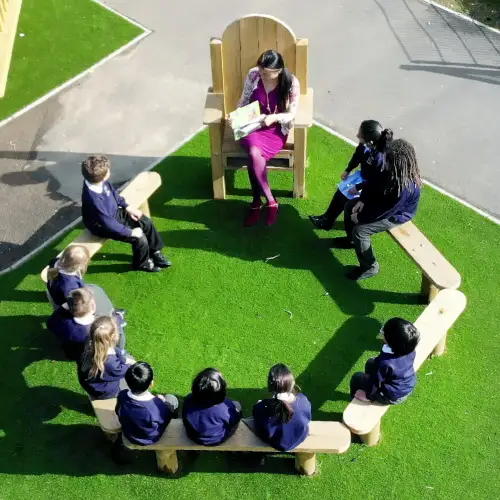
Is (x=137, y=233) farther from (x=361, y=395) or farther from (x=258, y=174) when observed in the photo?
(x=361, y=395)

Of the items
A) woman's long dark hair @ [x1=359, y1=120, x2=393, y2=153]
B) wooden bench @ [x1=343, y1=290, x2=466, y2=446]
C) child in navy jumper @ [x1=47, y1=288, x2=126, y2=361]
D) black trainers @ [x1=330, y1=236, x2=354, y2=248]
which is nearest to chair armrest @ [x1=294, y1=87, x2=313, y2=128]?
woman's long dark hair @ [x1=359, y1=120, x2=393, y2=153]

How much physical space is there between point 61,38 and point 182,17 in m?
1.64

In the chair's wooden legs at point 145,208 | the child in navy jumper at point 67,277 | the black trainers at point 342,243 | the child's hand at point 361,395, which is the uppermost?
the child's hand at point 361,395

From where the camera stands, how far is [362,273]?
643cm

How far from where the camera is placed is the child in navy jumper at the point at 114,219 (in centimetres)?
582

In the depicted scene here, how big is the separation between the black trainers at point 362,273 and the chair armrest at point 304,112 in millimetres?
1419

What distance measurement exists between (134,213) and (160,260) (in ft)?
1.81

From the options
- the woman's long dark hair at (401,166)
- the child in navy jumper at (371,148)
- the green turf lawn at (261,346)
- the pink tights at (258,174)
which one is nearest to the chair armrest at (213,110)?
the pink tights at (258,174)

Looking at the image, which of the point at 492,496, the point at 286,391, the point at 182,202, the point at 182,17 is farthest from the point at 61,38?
the point at 492,496

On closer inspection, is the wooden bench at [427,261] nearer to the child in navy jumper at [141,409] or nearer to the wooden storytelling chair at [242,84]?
the wooden storytelling chair at [242,84]

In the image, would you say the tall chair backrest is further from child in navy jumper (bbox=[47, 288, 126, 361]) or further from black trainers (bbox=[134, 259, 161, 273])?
child in navy jumper (bbox=[47, 288, 126, 361])

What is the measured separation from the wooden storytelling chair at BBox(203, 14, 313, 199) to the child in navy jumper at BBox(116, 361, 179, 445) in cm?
281

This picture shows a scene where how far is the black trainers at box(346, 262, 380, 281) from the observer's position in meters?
→ 6.43

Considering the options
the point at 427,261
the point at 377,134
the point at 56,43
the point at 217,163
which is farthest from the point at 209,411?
the point at 56,43
